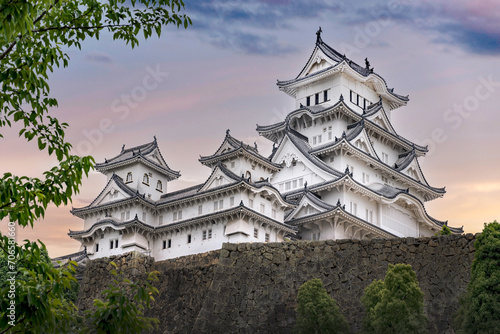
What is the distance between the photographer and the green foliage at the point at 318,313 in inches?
962

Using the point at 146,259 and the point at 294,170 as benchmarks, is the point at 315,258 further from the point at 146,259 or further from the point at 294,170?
the point at 294,170

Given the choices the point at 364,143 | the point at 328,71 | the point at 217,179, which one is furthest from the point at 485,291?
the point at 328,71

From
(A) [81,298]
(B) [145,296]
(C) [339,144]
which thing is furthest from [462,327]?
(C) [339,144]

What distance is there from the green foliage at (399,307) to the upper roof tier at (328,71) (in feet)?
128

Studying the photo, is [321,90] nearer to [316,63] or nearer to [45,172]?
[316,63]

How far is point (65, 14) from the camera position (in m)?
10.5

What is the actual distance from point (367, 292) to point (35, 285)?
1673 cm

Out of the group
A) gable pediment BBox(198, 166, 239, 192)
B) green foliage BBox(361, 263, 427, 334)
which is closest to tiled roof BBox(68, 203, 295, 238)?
gable pediment BBox(198, 166, 239, 192)

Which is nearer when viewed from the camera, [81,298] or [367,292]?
[367,292]

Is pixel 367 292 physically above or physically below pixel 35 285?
above

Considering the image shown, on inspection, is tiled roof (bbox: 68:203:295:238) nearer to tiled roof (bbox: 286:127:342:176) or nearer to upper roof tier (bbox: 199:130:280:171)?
upper roof tier (bbox: 199:130:280:171)

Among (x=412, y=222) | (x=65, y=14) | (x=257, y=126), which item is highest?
(x=257, y=126)

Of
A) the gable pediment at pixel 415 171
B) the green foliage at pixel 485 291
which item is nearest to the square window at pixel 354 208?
the gable pediment at pixel 415 171

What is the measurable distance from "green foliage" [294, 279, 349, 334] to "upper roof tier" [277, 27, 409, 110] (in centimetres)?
3742
